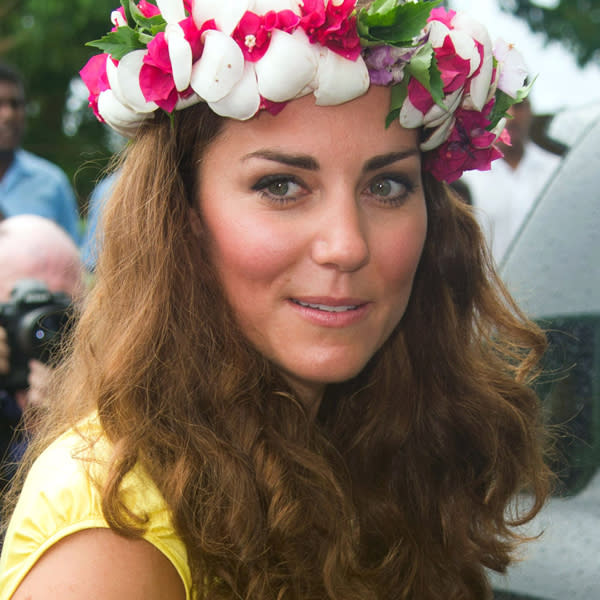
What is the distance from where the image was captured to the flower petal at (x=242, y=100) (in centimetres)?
181

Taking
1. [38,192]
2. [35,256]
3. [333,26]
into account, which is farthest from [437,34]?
[38,192]

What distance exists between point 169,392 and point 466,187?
2199 millimetres

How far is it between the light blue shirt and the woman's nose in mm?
4166

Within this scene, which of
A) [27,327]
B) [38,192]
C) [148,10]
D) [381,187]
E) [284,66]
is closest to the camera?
[284,66]

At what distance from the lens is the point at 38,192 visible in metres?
5.87

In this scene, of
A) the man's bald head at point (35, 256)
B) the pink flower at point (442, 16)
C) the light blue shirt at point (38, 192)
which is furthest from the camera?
the light blue shirt at point (38, 192)

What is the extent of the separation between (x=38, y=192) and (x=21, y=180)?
169 millimetres

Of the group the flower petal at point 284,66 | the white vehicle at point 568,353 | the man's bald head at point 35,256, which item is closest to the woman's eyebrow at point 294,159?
the flower petal at point 284,66

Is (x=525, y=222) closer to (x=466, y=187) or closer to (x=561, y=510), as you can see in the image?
(x=561, y=510)

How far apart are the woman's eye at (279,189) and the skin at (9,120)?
4.64 meters

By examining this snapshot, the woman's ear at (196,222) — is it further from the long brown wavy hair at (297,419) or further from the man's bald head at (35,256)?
the man's bald head at (35,256)

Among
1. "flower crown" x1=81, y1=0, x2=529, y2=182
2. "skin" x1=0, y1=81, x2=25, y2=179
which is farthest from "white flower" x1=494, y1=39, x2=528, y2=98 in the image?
"skin" x1=0, y1=81, x2=25, y2=179

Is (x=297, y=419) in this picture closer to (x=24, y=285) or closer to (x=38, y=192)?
(x=24, y=285)

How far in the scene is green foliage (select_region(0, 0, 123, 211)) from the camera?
1567 cm
